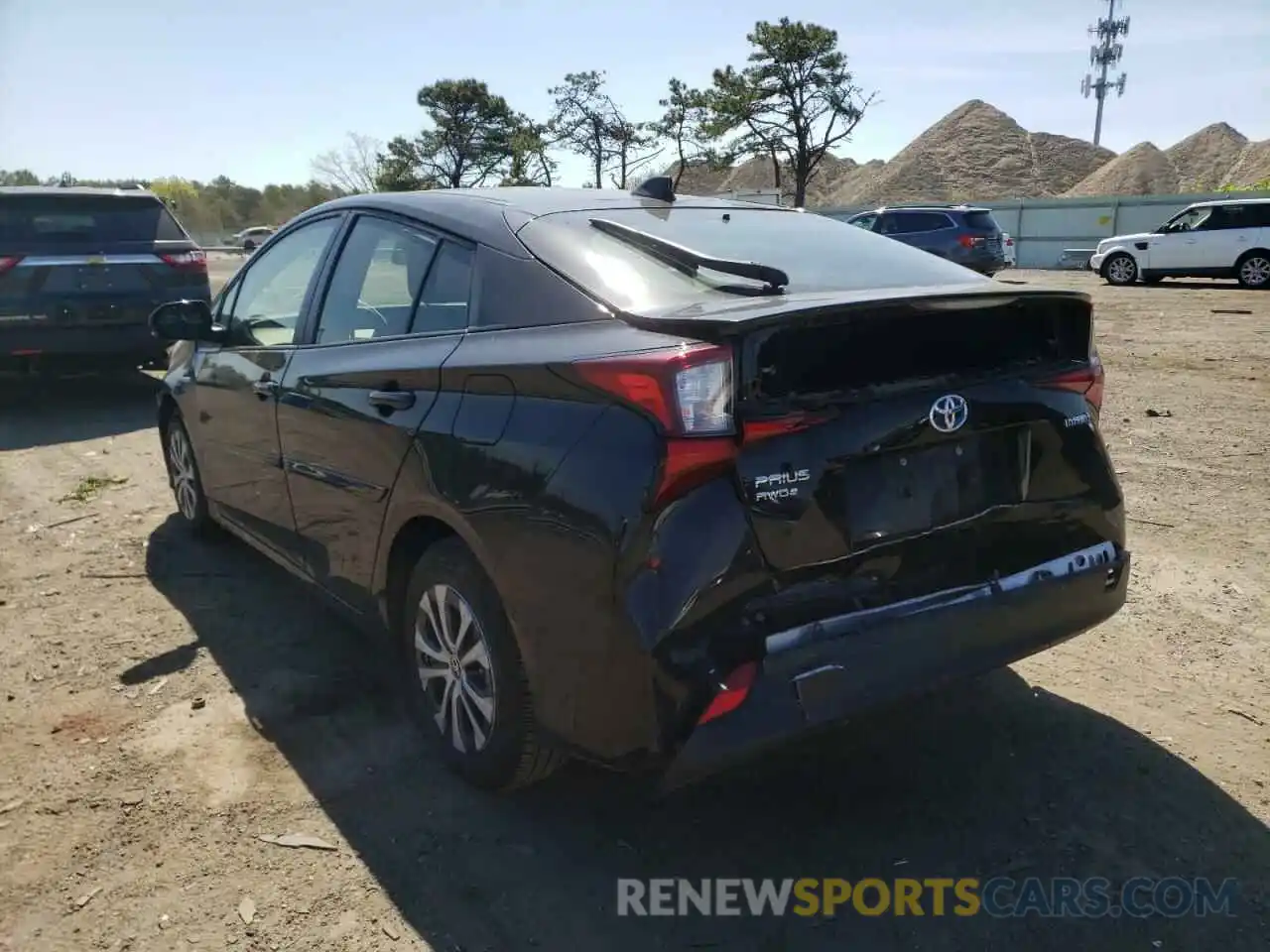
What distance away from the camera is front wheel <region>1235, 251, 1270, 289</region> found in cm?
1939

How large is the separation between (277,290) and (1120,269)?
2177cm

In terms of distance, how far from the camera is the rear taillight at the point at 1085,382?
2.80 m

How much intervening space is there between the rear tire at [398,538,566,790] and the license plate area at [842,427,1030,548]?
100 centimetres

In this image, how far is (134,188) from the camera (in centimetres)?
920

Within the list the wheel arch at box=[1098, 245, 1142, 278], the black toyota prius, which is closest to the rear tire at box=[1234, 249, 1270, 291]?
the wheel arch at box=[1098, 245, 1142, 278]

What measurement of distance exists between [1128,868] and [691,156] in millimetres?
48534

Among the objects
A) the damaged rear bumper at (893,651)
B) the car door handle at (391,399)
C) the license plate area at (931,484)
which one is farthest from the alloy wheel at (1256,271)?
the car door handle at (391,399)

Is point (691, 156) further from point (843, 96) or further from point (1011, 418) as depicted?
point (1011, 418)

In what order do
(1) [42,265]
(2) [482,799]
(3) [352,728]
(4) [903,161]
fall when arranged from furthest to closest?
(4) [903,161] → (1) [42,265] → (3) [352,728] → (2) [482,799]

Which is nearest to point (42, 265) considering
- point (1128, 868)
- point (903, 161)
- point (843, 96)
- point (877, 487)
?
point (877, 487)

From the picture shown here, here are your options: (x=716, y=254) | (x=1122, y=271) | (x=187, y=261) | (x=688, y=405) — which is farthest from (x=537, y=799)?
(x=1122, y=271)

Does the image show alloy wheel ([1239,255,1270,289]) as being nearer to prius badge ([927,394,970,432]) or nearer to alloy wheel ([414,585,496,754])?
prius badge ([927,394,970,432])

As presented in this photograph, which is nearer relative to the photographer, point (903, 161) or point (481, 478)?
point (481, 478)

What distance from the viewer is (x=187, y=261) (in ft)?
29.1
